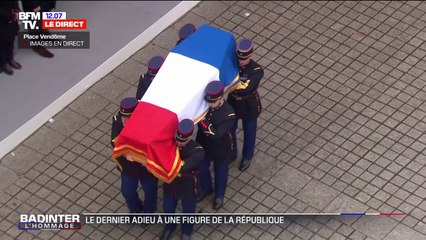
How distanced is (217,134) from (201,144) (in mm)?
324

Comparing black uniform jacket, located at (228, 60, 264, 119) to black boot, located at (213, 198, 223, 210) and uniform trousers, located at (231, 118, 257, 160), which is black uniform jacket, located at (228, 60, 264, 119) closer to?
uniform trousers, located at (231, 118, 257, 160)

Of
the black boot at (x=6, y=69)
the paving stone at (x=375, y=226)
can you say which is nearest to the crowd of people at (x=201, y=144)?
the paving stone at (x=375, y=226)

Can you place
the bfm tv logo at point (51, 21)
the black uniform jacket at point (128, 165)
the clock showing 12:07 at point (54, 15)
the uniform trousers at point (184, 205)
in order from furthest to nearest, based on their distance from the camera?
the clock showing 12:07 at point (54, 15) → the bfm tv logo at point (51, 21) → the uniform trousers at point (184, 205) → the black uniform jacket at point (128, 165)

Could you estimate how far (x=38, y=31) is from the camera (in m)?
14.9

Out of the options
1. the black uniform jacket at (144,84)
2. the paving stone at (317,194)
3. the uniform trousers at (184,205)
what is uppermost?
the black uniform jacket at (144,84)

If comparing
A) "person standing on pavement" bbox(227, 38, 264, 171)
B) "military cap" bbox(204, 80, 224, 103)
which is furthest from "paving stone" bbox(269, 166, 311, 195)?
"military cap" bbox(204, 80, 224, 103)

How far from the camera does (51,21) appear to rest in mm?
15062

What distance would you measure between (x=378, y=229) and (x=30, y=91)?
15.7 feet

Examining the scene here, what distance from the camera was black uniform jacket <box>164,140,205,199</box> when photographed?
38.5ft

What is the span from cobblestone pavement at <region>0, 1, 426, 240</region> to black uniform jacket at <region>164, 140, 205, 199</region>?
0.78 meters

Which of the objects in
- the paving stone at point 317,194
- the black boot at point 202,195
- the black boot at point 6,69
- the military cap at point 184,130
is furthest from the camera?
the black boot at point 6,69

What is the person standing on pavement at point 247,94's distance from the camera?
12438 millimetres

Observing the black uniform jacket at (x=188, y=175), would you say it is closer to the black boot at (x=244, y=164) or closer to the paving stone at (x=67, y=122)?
the black boot at (x=244, y=164)

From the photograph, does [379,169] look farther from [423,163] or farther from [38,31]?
[38,31]
